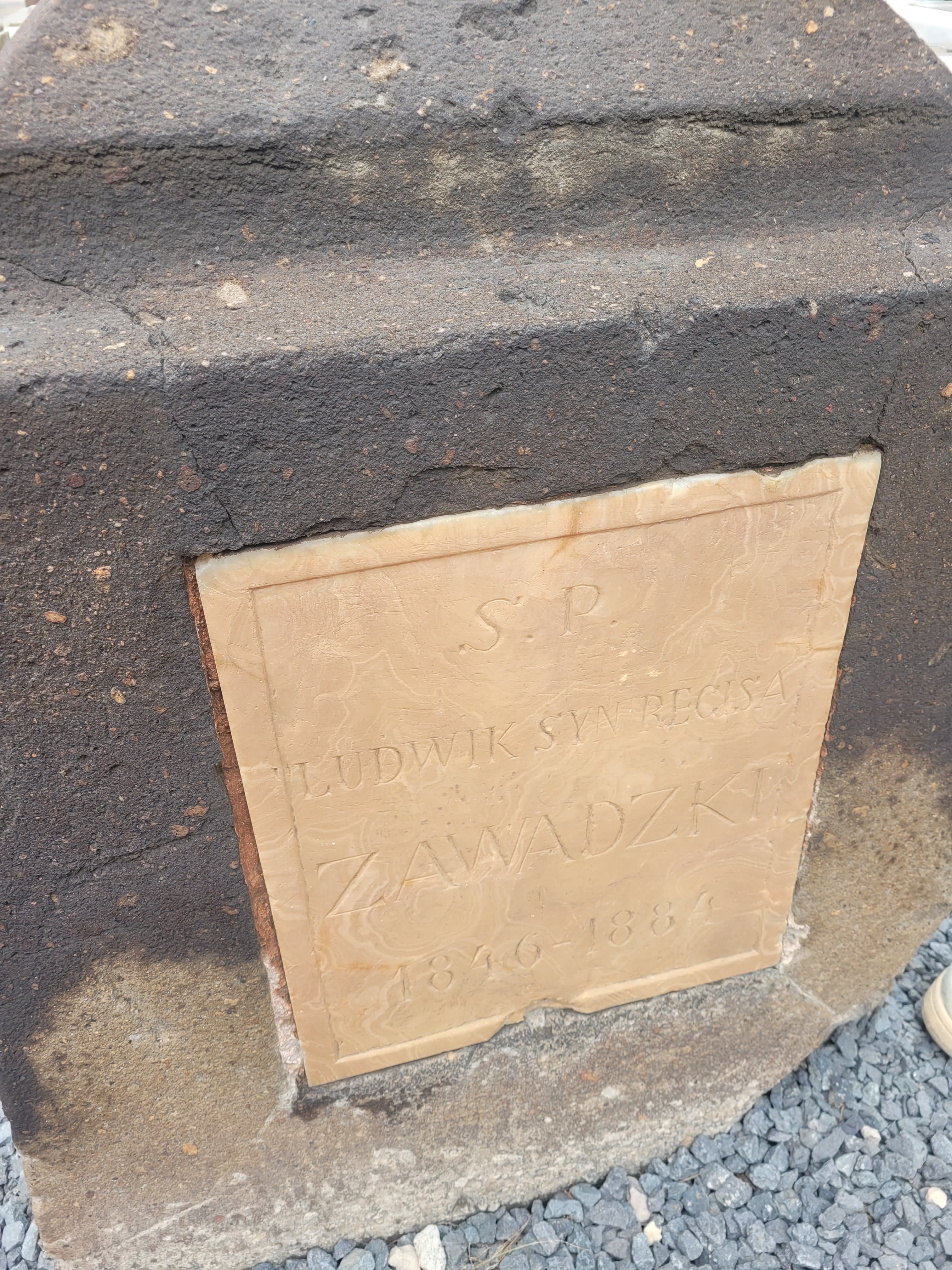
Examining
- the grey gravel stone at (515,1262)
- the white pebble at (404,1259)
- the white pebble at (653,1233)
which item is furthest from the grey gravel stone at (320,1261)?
the white pebble at (653,1233)

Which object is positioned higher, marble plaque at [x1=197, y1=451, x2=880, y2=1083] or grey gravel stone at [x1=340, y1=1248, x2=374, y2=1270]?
marble plaque at [x1=197, y1=451, x2=880, y2=1083]

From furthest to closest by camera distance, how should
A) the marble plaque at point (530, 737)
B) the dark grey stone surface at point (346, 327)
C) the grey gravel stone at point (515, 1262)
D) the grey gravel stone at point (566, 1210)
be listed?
the grey gravel stone at point (566, 1210)
the grey gravel stone at point (515, 1262)
the marble plaque at point (530, 737)
the dark grey stone surface at point (346, 327)

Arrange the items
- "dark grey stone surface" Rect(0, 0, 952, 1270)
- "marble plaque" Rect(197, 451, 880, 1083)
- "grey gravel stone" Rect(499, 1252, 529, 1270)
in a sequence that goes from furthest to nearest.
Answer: "grey gravel stone" Rect(499, 1252, 529, 1270) < "marble plaque" Rect(197, 451, 880, 1083) < "dark grey stone surface" Rect(0, 0, 952, 1270)

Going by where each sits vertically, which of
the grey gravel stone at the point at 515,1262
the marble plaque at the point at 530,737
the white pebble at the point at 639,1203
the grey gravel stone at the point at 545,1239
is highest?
the marble plaque at the point at 530,737

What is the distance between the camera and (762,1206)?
2.00m

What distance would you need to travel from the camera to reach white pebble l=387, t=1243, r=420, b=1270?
1.92 meters

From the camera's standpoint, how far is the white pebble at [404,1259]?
75.4 inches

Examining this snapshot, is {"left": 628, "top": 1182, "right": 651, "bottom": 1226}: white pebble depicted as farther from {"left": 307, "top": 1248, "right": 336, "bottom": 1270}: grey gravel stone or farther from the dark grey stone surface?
the dark grey stone surface

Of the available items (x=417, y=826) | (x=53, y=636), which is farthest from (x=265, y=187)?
(x=417, y=826)

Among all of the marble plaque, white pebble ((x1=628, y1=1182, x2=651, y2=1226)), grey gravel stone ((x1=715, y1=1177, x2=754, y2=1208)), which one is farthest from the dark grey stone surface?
grey gravel stone ((x1=715, y1=1177, x2=754, y2=1208))

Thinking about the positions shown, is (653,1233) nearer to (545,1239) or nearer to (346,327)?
(545,1239)

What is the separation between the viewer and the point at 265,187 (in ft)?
3.65

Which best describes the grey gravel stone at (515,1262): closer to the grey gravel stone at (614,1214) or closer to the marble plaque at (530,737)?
the grey gravel stone at (614,1214)

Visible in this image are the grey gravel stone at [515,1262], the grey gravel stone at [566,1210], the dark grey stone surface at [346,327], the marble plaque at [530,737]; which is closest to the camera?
the dark grey stone surface at [346,327]
